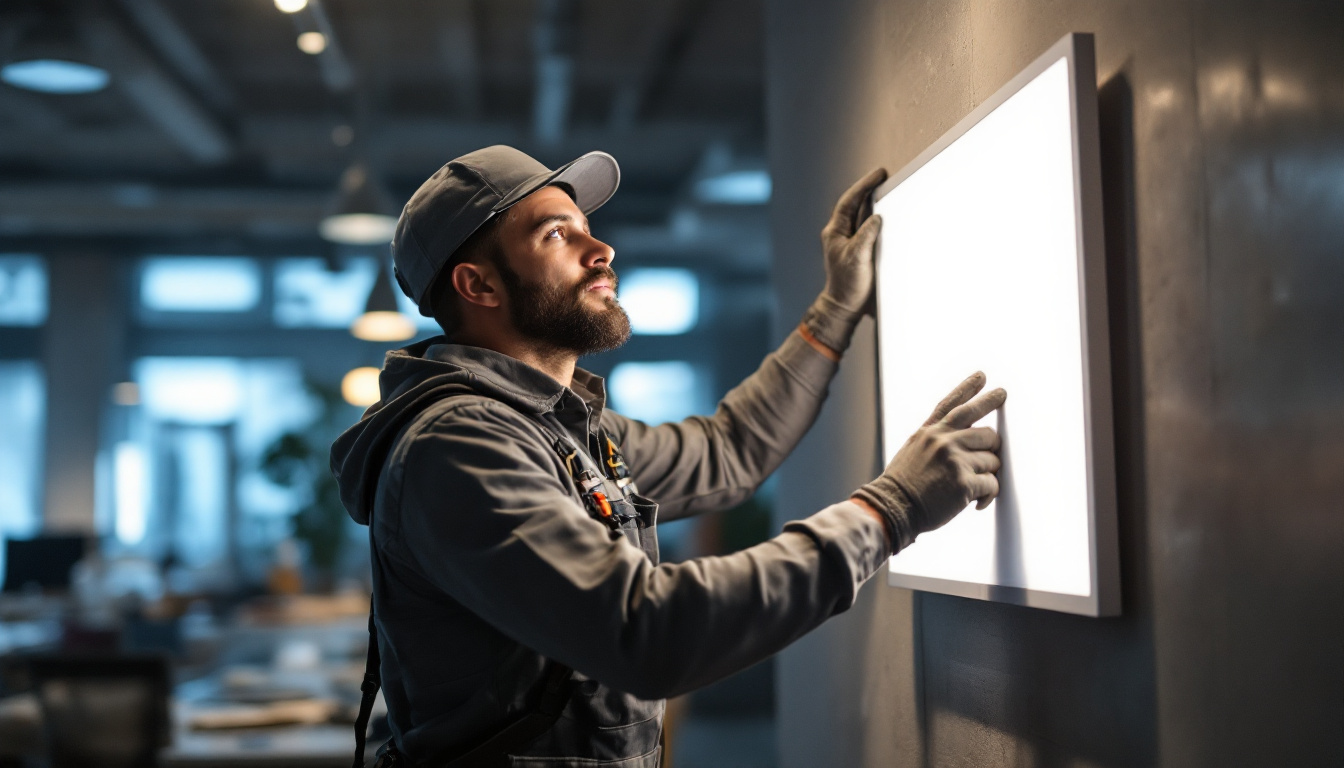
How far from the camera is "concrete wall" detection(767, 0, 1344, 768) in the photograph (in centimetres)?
85

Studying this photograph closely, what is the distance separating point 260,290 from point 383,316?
291 inches

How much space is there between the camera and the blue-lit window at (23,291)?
11.4 meters

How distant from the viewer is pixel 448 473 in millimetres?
1308

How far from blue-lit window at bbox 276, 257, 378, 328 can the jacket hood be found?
420 inches

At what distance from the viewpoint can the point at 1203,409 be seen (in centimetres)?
99

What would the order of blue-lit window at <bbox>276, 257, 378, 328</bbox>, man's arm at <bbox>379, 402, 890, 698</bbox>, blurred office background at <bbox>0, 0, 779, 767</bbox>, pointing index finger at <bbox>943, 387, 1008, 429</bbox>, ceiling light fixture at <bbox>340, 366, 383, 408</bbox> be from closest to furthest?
man's arm at <bbox>379, 402, 890, 698</bbox> → pointing index finger at <bbox>943, 387, 1008, 429</bbox> → blurred office background at <bbox>0, 0, 779, 767</bbox> → ceiling light fixture at <bbox>340, 366, 383, 408</bbox> → blue-lit window at <bbox>276, 257, 378, 328</bbox>

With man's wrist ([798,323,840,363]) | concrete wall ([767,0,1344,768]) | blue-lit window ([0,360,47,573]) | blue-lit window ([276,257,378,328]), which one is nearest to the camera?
concrete wall ([767,0,1344,768])

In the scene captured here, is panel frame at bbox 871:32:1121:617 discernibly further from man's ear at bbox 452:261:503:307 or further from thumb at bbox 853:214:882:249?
man's ear at bbox 452:261:503:307

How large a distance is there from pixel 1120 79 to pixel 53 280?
1223cm

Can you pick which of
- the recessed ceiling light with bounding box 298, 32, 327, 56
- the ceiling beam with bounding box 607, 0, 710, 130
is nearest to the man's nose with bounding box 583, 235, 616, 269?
the recessed ceiling light with bounding box 298, 32, 327, 56

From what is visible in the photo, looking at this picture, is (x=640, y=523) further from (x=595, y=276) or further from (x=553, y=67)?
(x=553, y=67)

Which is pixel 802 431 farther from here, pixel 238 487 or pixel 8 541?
pixel 238 487

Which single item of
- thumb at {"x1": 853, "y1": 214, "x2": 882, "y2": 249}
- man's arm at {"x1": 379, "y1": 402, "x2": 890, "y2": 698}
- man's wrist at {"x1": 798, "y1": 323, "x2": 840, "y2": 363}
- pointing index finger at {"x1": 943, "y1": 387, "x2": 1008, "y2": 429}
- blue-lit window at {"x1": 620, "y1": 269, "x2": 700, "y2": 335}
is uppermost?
blue-lit window at {"x1": 620, "y1": 269, "x2": 700, "y2": 335}

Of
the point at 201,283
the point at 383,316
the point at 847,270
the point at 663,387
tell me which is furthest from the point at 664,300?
the point at 847,270
